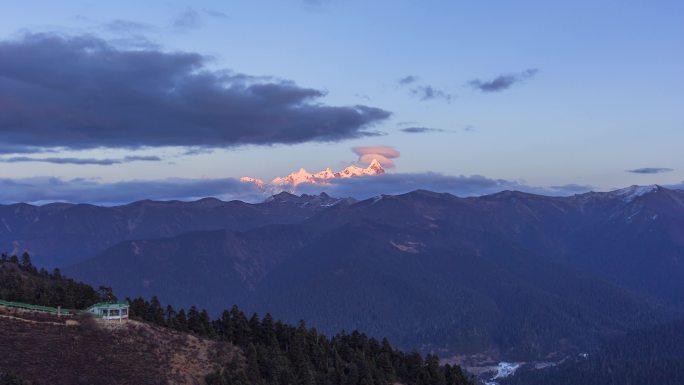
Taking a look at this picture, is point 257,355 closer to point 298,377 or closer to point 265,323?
point 298,377

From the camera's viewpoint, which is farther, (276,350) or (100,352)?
(276,350)

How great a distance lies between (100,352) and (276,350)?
37701 millimetres

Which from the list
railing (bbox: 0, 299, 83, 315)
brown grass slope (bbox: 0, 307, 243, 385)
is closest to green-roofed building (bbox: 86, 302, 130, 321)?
brown grass slope (bbox: 0, 307, 243, 385)

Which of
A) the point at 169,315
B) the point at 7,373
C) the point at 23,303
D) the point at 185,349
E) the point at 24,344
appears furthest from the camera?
the point at 169,315

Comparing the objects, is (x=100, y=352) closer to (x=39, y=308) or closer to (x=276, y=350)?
(x=39, y=308)

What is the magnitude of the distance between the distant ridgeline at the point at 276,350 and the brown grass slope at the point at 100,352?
6.54 meters

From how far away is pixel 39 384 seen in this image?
106m

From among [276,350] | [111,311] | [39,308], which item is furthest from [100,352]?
[276,350]

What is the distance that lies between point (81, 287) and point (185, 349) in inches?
1820

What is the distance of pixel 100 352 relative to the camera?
119375 mm

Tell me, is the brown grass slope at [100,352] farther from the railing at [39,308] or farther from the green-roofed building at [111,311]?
the railing at [39,308]

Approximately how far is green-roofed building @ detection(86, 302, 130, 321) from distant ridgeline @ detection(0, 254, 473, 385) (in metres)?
7.17

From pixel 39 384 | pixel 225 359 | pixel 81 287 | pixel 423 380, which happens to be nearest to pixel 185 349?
pixel 225 359

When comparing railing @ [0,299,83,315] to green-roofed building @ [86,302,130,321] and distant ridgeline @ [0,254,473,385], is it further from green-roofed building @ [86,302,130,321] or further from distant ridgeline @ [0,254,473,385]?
distant ridgeline @ [0,254,473,385]
